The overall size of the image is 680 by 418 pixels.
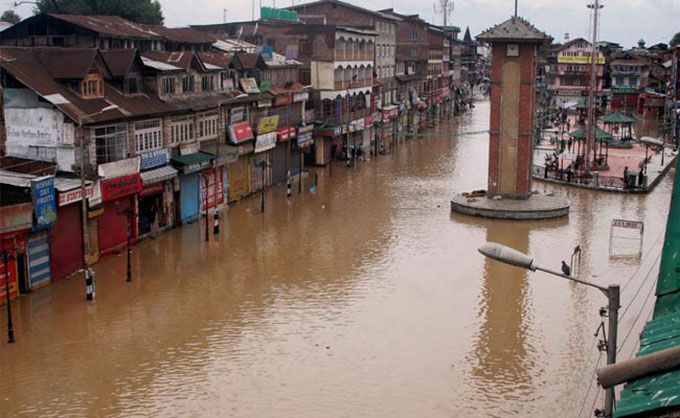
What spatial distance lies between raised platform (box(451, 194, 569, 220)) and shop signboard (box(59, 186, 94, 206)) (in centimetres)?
2083

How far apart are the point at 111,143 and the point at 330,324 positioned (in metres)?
14.4

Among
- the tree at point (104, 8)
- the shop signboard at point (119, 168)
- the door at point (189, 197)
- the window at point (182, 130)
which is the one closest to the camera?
the shop signboard at point (119, 168)

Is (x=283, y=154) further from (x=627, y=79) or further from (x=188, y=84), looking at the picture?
(x=627, y=79)

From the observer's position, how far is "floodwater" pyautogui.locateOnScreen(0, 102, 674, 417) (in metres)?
20.4

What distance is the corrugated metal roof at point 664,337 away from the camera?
6973mm

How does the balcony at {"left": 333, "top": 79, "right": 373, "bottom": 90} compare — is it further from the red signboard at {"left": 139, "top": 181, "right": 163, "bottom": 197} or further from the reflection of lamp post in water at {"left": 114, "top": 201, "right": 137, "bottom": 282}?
the reflection of lamp post in water at {"left": 114, "top": 201, "right": 137, "bottom": 282}

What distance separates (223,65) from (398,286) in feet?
72.3

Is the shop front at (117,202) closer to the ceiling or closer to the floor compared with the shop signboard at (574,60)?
closer to the floor

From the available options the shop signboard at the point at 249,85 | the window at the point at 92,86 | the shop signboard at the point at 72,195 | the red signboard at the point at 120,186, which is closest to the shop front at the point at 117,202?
the red signboard at the point at 120,186

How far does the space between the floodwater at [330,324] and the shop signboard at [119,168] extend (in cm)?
363

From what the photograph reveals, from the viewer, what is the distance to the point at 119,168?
34.3 metres

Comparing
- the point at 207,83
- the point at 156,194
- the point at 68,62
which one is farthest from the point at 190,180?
the point at 68,62

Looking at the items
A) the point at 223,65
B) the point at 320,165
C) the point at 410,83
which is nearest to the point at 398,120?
the point at 410,83

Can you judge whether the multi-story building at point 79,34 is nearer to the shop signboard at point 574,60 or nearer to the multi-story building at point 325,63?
the multi-story building at point 325,63
